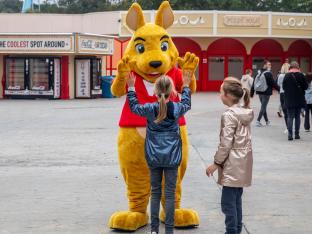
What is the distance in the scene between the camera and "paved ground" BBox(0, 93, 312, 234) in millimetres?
6812

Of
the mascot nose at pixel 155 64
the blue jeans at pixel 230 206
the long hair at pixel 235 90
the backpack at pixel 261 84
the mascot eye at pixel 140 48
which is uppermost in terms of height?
the mascot eye at pixel 140 48

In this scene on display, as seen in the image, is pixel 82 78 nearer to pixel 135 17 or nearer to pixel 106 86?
pixel 106 86

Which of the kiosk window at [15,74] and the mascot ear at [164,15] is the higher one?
the mascot ear at [164,15]

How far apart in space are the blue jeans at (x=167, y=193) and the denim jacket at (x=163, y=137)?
94mm

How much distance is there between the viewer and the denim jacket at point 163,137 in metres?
5.89

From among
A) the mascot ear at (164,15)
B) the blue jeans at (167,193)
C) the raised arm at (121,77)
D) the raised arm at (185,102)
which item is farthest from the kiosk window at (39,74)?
the blue jeans at (167,193)

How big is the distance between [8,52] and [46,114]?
9.11m

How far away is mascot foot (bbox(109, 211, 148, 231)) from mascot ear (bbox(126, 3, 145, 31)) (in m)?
1.99

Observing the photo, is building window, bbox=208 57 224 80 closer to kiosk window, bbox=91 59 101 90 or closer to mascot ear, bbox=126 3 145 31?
kiosk window, bbox=91 59 101 90

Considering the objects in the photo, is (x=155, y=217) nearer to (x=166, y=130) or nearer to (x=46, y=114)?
(x=166, y=130)

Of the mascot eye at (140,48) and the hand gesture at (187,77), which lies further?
the mascot eye at (140,48)

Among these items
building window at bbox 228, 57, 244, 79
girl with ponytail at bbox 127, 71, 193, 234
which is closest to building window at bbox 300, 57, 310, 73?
building window at bbox 228, 57, 244, 79

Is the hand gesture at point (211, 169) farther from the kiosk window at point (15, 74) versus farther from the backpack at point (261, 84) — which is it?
the kiosk window at point (15, 74)

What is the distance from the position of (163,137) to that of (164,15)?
1768 mm
